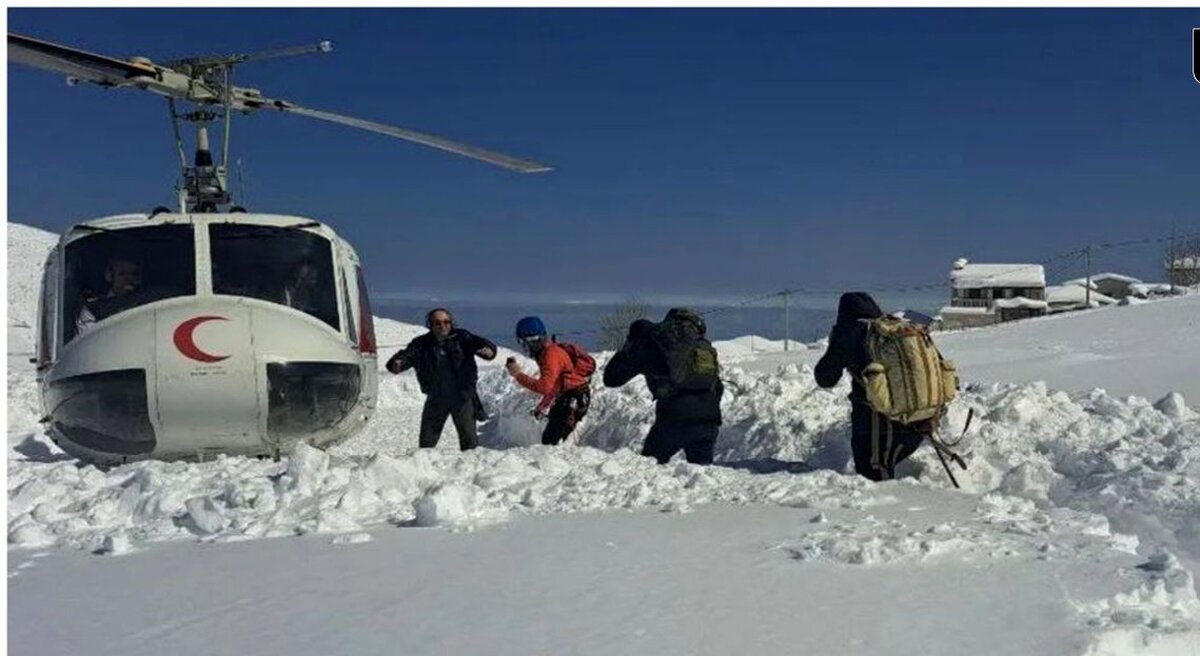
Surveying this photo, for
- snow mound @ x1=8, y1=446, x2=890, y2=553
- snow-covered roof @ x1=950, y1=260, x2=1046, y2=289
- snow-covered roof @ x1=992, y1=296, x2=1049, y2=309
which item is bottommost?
snow mound @ x1=8, y1=446, x2=890, y2=553

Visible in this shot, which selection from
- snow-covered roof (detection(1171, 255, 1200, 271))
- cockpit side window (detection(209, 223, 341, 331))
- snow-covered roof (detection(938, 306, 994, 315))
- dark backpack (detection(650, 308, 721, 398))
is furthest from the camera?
snow-covered roof (detection(1171, 255, 1200, 271))

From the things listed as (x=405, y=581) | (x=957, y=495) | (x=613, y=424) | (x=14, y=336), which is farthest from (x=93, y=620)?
(x=14, y=336)

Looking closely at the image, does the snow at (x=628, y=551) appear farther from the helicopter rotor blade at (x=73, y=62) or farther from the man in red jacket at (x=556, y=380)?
the helicopter rotor blade at (x=73, y=62)

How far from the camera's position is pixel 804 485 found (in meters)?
6.40

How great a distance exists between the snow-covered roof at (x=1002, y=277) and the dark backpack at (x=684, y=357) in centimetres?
6005

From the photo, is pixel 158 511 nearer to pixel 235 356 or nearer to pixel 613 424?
pixel 235 356

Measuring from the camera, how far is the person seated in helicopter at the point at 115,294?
7.46 m

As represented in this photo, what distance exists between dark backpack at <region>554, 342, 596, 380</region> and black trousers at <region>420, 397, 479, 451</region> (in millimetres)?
1013

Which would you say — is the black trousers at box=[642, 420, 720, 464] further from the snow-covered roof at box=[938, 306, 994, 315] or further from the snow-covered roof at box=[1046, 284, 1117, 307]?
the snow-covered roof at box=[1046, 284, 1117, 307]

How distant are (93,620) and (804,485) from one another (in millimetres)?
4049

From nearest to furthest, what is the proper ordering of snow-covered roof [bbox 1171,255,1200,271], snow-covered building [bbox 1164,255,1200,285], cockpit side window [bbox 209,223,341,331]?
1. cockpit side window [bbox 209,223,341,331]
2. snow-covered building [bbox 1164,255,1200,285]
3. snow-covered roof [bbox 1171,255,1200,271]

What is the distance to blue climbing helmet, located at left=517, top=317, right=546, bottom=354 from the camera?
9266 mm

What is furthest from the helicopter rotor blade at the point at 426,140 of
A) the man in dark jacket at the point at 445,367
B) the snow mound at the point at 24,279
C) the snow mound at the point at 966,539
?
the snow mound at the point at 24,279

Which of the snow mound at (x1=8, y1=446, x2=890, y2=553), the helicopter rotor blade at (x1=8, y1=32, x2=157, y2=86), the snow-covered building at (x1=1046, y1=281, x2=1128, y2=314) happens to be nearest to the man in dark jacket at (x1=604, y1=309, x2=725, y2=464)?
the snow mound at (x1=8, y1=446, x2=890, y2=553)
